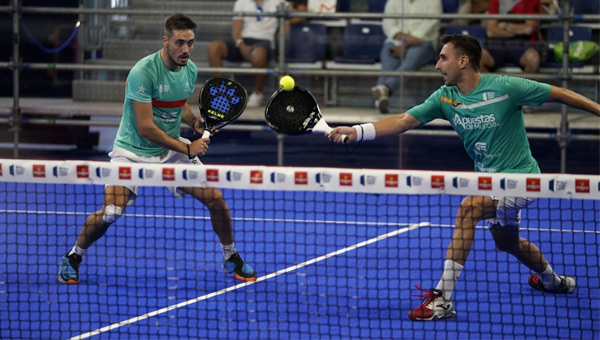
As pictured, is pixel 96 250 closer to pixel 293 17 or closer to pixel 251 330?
pixel 251 330

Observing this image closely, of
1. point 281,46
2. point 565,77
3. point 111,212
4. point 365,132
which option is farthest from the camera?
point 281,46

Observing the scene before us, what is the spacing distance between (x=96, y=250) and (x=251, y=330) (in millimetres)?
2550

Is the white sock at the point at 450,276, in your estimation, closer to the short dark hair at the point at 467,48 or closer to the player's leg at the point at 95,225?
the short dark hair at the point at 467,48

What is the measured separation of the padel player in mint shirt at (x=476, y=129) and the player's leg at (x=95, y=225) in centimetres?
181

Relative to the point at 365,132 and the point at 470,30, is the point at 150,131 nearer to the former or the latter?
the point at 365,132

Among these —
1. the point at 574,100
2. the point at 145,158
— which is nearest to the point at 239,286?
the point at 145,158

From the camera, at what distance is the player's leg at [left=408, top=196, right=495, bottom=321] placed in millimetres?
6352

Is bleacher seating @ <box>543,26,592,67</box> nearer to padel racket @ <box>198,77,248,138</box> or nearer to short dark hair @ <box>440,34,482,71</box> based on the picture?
short dark hair @ <box>440,34,482,71</box>

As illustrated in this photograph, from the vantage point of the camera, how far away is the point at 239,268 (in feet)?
24.3

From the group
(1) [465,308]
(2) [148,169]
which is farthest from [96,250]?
(1) [465,308]

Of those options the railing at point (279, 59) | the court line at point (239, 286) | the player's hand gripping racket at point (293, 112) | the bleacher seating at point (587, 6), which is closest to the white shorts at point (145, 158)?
the court line at point (239, 286)

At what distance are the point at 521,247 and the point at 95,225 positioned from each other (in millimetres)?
3242

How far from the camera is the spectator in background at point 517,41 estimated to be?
1160 cm

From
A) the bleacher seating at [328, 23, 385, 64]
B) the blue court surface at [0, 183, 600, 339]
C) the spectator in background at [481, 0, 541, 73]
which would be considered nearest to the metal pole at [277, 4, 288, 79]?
the bleacher seating at [328, 23, 385, 64]
